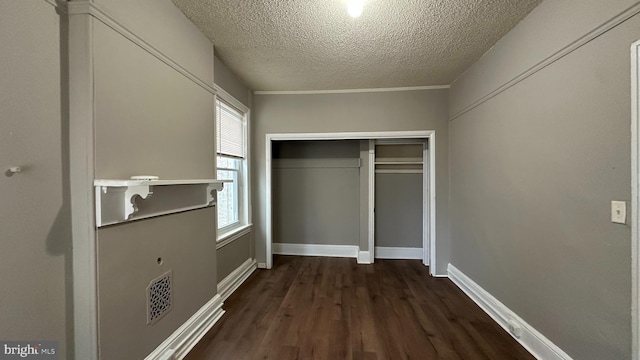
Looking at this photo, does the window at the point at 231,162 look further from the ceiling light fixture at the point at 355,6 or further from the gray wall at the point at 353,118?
the ceiling light fixture at the point at 355,6

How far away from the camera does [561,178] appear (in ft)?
5.24

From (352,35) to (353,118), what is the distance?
1.37 metres

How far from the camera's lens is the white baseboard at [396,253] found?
4008 mm

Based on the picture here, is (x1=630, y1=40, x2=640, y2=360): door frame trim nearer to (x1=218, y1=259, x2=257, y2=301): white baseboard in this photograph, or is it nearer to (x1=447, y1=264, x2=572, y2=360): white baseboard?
(x1=447, y1=264, x2=572, y2=360): white baseboard

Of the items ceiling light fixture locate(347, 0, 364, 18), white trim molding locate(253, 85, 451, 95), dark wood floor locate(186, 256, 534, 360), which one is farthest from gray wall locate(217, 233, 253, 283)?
ceiling light fixture locate(347, 0, 364, 18)

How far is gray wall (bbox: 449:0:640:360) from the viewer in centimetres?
129

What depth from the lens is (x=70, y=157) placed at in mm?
1193

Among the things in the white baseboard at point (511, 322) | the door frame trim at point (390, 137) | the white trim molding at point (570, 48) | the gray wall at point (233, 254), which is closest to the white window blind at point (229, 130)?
the door frame trim at point (390, 137)

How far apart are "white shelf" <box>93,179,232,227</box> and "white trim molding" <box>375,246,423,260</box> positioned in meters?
3.10

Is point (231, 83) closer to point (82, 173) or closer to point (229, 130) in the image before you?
point (229, 130)

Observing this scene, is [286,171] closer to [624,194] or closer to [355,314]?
[355,314]

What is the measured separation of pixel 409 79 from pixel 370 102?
0.56m

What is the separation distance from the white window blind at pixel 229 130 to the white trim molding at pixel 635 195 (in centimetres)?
301

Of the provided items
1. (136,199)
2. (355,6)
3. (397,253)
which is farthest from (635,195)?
(397,253)
